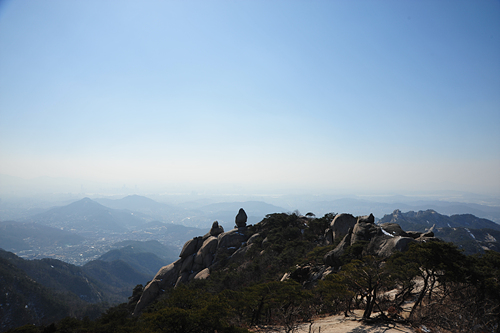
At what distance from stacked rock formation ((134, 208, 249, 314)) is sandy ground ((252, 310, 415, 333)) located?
3340 centimetres

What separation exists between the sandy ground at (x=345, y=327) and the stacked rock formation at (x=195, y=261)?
3340cm

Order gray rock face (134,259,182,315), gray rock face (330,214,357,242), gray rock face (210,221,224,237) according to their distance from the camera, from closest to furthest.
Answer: gray rock face (330,214,357,242) → gray rock face (134,259,182,315) → gray rock face (210,221,224,237)

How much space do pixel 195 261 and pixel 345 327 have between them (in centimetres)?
4484

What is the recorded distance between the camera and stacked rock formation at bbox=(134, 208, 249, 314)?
159 ft

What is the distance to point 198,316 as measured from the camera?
1234 centimetres

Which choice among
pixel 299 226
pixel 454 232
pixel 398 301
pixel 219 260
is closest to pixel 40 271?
pixel 219 260

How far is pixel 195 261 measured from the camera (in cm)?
5391

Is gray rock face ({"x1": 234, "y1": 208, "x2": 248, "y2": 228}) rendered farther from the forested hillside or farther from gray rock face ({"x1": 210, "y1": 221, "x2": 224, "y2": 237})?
the forested hillside

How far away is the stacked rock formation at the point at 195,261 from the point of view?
48.5 meters

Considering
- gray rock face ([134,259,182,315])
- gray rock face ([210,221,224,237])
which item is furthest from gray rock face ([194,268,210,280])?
gray rock face ([210,221,224,237])

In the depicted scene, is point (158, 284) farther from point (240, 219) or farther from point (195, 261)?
point (240, 219)

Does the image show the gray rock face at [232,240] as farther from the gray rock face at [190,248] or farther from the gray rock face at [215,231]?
the gray rock face at [190,248]

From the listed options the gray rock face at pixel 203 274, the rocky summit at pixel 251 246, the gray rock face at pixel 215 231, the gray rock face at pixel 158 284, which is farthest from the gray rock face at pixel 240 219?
the gray rock face at pixel 158 284

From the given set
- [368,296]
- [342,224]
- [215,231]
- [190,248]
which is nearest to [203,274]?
[190,248]
